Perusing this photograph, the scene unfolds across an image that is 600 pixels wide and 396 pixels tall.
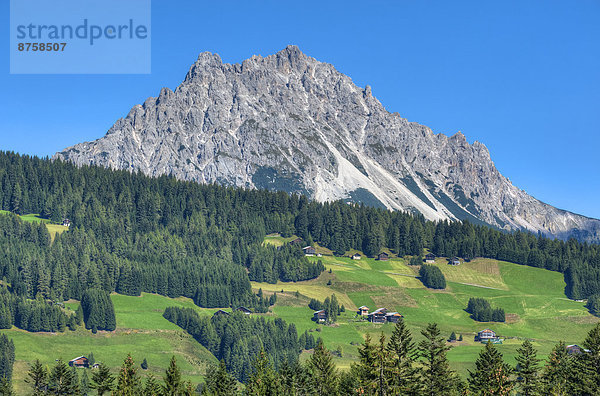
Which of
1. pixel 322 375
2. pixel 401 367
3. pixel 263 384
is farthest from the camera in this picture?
pixel 322 375

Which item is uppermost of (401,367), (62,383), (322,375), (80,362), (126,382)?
(401,367)

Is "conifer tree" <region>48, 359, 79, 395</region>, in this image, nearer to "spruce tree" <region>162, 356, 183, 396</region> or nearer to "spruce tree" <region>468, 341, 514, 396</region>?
"spruce tree" <region>162, 356, 183, 396</region>

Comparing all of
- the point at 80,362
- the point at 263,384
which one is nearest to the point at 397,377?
the point at 263,384

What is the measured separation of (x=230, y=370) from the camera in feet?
632

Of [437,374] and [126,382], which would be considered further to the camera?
[126,382]

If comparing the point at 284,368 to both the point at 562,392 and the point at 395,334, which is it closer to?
the point at 395,334

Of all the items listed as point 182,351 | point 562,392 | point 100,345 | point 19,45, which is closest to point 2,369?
point 100,345

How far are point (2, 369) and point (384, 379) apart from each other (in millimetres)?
113922

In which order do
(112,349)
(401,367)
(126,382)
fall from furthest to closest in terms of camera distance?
(112,349)
(126,382)
(401,367)

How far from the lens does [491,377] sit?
84.4 meters

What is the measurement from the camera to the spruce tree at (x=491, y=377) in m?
80.8

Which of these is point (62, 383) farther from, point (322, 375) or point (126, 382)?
point (322, 375)

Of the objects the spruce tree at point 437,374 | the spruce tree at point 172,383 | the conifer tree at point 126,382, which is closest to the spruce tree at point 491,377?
the spruce tree at point 437,374

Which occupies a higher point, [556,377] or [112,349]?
[556,377]
